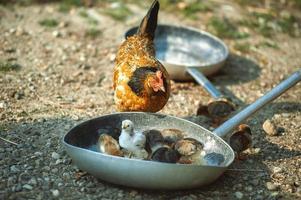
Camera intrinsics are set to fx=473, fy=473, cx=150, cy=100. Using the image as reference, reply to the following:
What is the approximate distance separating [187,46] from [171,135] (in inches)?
97.5

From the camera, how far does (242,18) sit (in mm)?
6867

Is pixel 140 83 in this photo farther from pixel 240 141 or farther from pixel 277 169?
pixel 277 169

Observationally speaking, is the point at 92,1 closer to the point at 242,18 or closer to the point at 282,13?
the point at 242,18

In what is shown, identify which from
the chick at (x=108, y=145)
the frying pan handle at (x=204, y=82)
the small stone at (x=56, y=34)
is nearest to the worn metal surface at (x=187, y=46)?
the frying pan handle at (x=204, y=82)

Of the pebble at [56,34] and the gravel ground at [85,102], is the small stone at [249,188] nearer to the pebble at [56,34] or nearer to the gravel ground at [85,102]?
the gravel ground at [85,102]

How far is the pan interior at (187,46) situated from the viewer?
18.3ft

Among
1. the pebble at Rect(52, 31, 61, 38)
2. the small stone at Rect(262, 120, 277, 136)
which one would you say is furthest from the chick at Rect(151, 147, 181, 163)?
the pebble at Rect(52, 31, 61, 38)

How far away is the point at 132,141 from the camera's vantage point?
3.31 metres

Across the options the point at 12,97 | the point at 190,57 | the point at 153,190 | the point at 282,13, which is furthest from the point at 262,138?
the point at 282,13

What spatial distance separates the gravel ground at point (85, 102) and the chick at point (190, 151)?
214 millimetres

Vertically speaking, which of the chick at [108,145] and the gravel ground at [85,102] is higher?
the chick at [108,145]

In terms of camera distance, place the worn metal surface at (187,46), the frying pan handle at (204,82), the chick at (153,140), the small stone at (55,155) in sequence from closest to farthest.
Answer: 1. the chick at (153,140)
2. the small stone at (55,155)
3. the frying pan handle at (204,82)
4. the worn metal surface at (187,46)

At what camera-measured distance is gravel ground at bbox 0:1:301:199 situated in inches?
131

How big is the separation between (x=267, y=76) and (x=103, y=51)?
201cm
